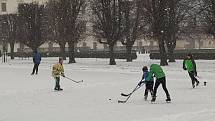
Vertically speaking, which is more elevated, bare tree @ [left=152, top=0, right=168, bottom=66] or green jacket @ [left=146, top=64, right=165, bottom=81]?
bare tree @ [left=152, top=0, right=168, bottom=66]

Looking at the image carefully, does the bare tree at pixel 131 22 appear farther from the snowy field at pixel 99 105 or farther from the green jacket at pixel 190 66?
the green jacket at pixel 190 66

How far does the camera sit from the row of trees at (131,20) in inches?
1617

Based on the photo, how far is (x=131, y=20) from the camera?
5025 centimetres

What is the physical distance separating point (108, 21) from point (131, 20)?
569cm

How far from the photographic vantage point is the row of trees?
1617 inches

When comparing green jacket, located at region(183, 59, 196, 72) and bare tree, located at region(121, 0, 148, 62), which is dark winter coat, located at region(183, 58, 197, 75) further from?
bare tree, located at region(121, 0, 148, 62)

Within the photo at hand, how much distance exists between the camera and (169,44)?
46.2 m

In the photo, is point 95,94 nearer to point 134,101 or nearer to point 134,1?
point 134,101

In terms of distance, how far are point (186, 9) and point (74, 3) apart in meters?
12.4

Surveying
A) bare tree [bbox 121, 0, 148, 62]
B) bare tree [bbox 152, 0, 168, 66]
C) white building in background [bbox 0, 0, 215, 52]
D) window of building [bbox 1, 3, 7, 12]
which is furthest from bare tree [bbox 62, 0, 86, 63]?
window of building [bbox 1, 3, 7, 12]

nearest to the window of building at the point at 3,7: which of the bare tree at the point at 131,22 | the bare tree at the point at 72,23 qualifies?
the bare tree at the point at 72,23

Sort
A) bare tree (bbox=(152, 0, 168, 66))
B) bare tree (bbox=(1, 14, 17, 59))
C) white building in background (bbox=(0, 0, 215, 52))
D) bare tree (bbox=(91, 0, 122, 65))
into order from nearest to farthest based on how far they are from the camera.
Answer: bare tree (bbox=(152, 0, 168, 66)) < bare tree (bbox=(91, 0, 122, 65)) < bare tree (bbox=(1, 14, 17, 59)) < white building in background (bbox=(0, 0, 215, 52))

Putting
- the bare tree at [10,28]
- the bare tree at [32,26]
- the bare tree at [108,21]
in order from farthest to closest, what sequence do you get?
the bare tree at [10,28]
the bare tree at [32,26]
the bare tree at [108,21]

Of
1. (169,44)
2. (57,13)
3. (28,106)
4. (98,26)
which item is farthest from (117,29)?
(28,106)
